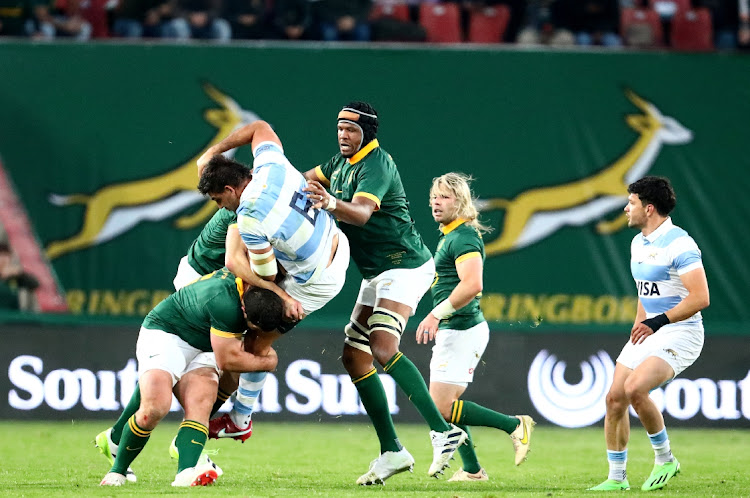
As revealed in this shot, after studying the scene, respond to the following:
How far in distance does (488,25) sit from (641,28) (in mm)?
1912

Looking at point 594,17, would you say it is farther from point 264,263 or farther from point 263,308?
point 263,308

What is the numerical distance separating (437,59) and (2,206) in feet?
16.6

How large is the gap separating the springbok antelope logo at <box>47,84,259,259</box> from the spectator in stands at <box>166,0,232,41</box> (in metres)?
1.18

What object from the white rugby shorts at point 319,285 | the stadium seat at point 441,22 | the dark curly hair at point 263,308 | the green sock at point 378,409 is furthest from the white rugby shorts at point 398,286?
the stadium seat at point 441,22

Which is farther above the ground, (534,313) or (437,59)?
(437,59)

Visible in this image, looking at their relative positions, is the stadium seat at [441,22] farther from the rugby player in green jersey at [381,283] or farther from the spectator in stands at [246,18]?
the rugby player in green jersey at [381,283]

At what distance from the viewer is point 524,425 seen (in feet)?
25.5

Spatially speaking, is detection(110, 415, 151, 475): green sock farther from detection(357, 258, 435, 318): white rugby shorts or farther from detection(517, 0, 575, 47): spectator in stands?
detection(517, 0, 575, 47): spectator in stands

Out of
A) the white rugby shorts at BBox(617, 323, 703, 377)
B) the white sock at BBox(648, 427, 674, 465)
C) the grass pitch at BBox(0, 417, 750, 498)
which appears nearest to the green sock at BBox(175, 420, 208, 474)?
the grass pitch at BBox(0, 417, 750, 498)

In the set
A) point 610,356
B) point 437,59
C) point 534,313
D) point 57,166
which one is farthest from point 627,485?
point 57,166

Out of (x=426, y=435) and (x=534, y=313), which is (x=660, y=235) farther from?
(x=534, y=313)

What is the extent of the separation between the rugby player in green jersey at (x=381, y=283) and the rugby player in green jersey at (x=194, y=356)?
0.79m

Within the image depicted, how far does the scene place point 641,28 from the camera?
563 inches

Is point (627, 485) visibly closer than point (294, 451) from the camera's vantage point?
Yes
